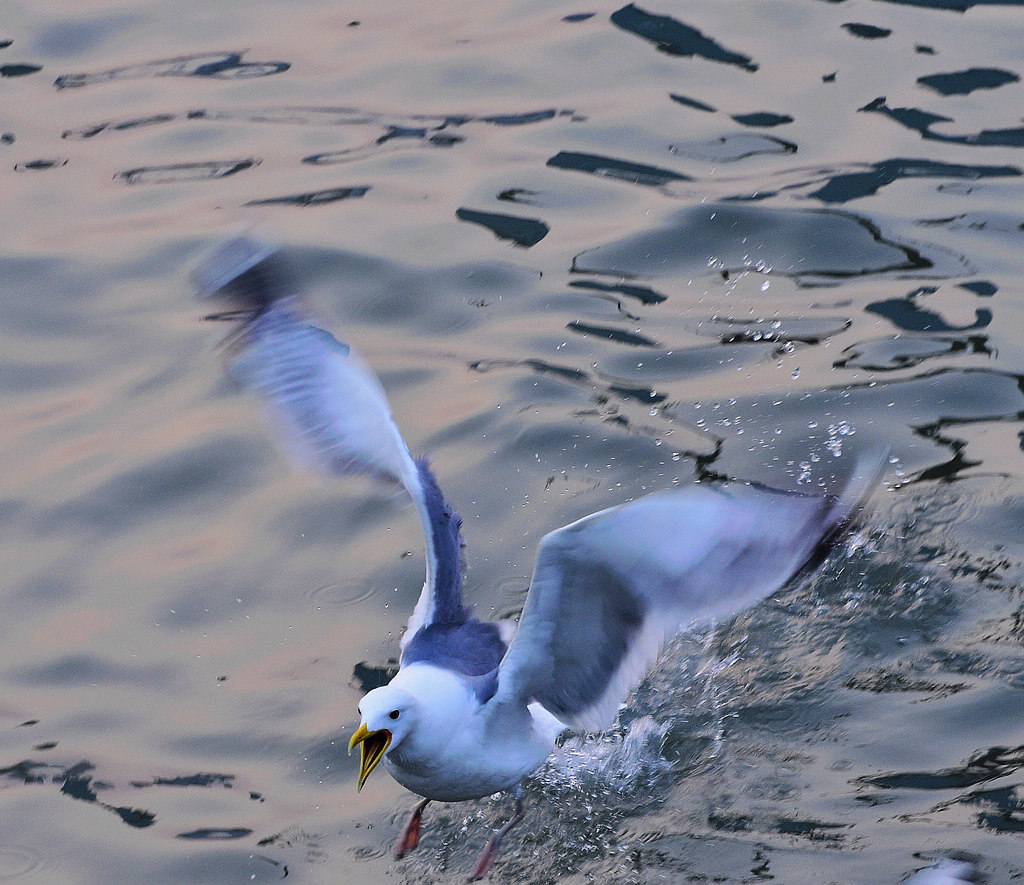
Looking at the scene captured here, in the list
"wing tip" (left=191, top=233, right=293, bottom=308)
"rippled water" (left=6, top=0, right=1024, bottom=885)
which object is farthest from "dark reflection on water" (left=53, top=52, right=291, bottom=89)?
"wing tip" (left=191, top=233, right=293, bottom=308)

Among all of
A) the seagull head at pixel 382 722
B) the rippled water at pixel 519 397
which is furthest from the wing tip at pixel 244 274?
the seagull head at pixel 382 722

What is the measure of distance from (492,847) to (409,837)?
0.30m

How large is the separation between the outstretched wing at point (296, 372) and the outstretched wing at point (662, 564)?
1102mm

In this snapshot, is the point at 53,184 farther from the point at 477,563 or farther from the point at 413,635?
the point at 413,635

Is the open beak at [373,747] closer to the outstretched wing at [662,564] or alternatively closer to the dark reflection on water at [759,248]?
the outstretched wing at [662,564]

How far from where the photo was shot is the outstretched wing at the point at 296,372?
5.42 meters

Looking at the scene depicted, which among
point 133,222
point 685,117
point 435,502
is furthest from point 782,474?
point 133,222

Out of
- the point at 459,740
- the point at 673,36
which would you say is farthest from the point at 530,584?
the point at 673,36

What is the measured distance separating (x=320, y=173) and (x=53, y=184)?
1737mm

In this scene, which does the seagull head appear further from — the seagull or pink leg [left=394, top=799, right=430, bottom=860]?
pink leg [left=394, top=799, right=430, bottom=860]

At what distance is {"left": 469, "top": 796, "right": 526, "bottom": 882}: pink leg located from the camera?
491 cm

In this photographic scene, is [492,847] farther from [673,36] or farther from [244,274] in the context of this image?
[673,36]

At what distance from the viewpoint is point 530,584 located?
16.1 feet

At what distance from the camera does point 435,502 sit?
5.13 m
